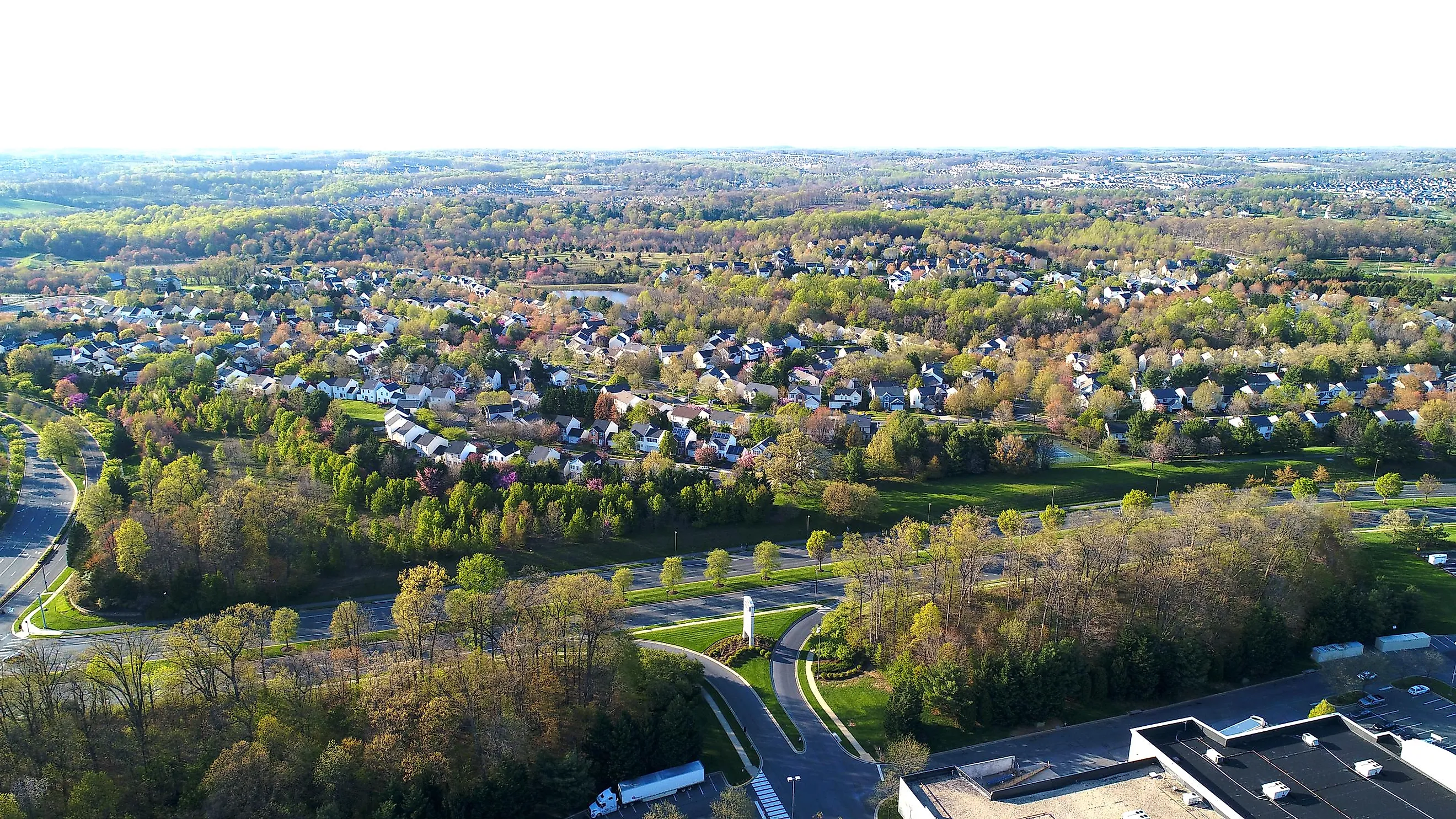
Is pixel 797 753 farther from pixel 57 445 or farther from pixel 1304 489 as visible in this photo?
pixel 57 445

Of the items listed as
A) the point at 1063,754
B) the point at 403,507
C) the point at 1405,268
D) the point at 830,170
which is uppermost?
the point at 830,170

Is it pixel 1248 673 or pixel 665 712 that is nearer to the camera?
pixel 665 712

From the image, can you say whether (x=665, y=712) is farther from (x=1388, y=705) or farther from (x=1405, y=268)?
(x=1405, y=268)

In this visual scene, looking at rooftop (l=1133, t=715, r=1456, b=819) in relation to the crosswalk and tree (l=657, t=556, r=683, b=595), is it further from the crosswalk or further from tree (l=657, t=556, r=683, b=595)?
tree (l=657, t=556, r=683, b=595)

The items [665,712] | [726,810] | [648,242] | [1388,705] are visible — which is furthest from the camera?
[648,242]

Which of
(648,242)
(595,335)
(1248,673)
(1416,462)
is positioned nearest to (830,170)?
(648,242)

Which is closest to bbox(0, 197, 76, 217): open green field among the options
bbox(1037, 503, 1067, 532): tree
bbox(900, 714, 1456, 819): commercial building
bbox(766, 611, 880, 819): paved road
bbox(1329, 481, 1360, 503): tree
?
bbox(1037, 503, 1067, 532): tree

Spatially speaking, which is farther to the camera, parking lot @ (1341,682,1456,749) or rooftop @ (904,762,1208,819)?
parking lot @ (1341,682,1456,749)

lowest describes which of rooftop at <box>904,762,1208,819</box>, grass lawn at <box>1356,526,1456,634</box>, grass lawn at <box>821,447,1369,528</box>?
grass lawn at <box>1356,526,1456,634</box>
